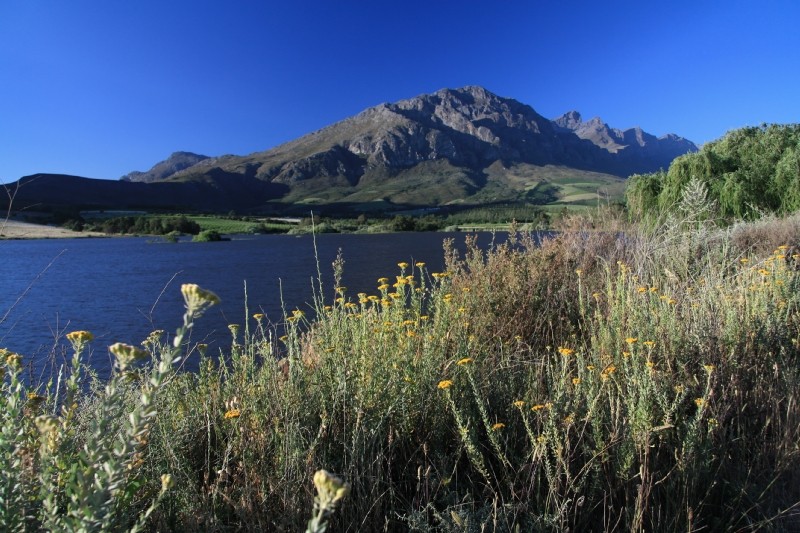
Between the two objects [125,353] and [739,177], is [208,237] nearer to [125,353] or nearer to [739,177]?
[739,177]

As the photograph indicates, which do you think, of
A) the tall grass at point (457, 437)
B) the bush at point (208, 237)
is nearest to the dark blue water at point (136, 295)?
the tall grass at point (457, 437)

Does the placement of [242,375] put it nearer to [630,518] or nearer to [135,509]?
[135,509]

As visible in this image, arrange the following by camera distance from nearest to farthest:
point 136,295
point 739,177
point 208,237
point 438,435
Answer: point 438,435, point 739,177, point 136,295, point 208,237

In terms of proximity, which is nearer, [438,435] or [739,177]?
[438,435]

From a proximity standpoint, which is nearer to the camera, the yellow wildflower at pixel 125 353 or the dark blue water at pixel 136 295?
the yellow wildflower at pixel 125 353

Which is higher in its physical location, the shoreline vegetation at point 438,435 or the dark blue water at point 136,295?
the shoreline vegetation at point 438,435

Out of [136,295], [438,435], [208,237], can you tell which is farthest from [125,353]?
[208,237]

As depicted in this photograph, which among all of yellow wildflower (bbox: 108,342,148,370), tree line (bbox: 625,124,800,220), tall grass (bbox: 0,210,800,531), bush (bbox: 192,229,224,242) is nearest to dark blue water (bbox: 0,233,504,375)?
tall grass (bbox: 0,210,800,531)

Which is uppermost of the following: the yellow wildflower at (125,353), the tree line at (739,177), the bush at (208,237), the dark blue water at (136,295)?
the tree line at (739,177)

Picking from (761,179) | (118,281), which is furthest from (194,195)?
(761,179)

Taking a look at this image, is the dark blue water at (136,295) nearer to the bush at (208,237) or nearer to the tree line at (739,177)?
the tree line at (739,177)

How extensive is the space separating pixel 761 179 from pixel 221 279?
2626cm

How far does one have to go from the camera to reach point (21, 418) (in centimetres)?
211

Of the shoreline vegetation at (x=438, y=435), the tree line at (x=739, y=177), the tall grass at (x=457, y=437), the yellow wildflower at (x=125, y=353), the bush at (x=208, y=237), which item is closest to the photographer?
the yellow wildflower at (x=125, y=353)
